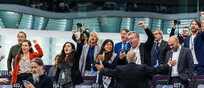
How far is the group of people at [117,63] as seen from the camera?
8750 mm

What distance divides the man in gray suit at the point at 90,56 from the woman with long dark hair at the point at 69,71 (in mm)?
1143

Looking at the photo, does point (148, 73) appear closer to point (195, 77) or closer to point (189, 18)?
point (195, 77)

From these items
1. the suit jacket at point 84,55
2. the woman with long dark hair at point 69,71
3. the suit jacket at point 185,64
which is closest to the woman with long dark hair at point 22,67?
the woman with long dark hair at point 69,71

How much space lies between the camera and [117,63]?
33.3 feet

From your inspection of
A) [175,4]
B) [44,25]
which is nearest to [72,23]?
[44,25]

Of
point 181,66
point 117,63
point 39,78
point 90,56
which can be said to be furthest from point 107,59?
point 39,78

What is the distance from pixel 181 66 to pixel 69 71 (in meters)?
1.98

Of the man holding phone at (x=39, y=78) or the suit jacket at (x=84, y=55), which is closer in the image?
the man holding phone at (x=39, y=78)

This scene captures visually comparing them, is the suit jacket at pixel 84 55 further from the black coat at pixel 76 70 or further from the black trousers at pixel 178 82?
the black trousers at pixel 178 82

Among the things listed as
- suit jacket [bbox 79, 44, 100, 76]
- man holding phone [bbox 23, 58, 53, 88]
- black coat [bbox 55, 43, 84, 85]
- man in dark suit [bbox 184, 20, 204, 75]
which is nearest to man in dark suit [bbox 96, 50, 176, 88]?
man holding phone [bbox 23, 58, 53, 88]

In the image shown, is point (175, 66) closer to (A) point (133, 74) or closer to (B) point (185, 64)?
(B) point (185, 64)

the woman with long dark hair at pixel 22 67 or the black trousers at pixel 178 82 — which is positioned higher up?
the woman with long dark hair at pixel 22 67

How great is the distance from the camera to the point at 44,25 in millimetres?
19031

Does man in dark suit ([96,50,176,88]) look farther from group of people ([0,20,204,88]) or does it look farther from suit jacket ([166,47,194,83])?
suit jacket ([166,47,194,83])
